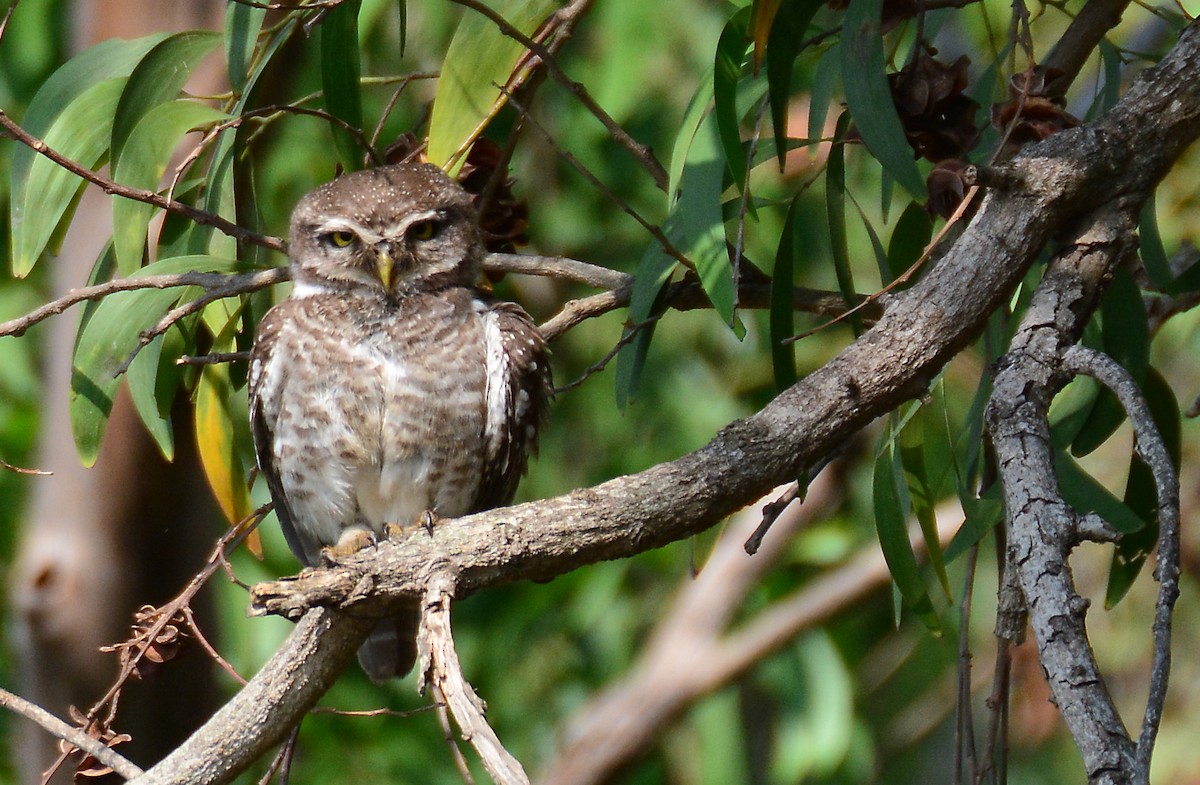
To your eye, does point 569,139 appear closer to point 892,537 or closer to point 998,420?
point 892,537

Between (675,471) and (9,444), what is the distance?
3586 mm

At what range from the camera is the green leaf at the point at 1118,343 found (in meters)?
2.41

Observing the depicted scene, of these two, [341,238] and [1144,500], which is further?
[341,238]

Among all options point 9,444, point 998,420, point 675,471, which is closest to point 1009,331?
point 998,420

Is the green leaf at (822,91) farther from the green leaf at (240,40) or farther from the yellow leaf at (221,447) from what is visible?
the yellow leaf at (221,447)

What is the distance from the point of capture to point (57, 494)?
386 centimetres

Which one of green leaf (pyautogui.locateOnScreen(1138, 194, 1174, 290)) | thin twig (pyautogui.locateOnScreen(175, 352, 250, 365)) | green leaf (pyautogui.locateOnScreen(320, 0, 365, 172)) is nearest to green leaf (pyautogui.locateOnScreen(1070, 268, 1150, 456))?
green leaf (pyautogui.locateOnScreen(1138, 194, 1174, 290))

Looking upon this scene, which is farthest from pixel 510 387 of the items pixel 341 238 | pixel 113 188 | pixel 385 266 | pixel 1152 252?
pixel 1152 252

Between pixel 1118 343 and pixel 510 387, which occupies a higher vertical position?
→ pixel 510 387

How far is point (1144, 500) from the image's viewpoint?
8.20ft

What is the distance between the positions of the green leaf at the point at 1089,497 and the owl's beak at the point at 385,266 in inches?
54.1

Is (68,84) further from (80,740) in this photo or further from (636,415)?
(636,415)

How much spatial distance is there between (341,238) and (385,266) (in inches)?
5.1

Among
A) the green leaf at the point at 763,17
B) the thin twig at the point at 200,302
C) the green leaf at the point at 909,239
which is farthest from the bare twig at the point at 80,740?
the green leaf at the point at 909,239
